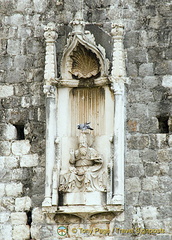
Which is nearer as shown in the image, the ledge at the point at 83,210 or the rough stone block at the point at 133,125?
the ledge at the point at 83,210

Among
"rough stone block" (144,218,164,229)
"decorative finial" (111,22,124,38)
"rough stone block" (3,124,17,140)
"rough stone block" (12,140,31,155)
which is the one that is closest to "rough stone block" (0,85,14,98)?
"rough stone block" (3,124,17,140)

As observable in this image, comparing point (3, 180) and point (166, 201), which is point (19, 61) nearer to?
point (3, 180)

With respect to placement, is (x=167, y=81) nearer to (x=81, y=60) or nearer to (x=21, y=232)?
(x=81, y=60)

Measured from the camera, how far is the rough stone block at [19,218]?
1628 cm

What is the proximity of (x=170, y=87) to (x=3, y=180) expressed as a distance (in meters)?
3.20

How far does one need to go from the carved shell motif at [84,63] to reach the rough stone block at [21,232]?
2691mm

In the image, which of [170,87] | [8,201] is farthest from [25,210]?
[170,87]

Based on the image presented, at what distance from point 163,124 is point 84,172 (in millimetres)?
1566

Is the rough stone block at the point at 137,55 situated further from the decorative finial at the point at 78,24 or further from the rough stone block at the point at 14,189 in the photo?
the rough stone block at the point at 14,189

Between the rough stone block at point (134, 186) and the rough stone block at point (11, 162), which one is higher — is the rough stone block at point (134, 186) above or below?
below

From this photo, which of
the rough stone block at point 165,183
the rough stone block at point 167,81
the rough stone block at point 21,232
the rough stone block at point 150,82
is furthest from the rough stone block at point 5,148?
the rough stone block at point 167,81

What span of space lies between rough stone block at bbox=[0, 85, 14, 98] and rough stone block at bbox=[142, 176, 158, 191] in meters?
2.82

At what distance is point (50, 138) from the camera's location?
16.3m

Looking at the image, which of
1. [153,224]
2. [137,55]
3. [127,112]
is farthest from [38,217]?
[137,55]
